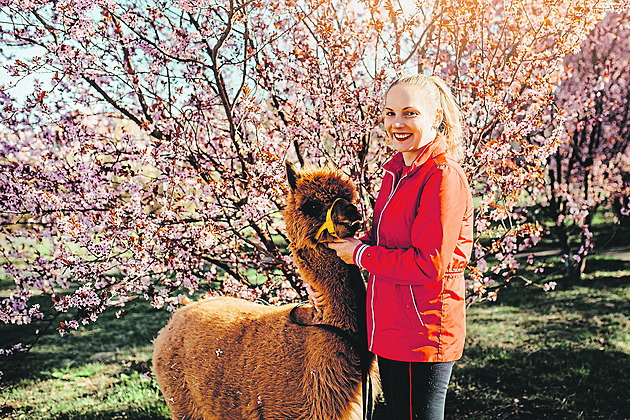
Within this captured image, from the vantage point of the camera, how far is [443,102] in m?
2.00

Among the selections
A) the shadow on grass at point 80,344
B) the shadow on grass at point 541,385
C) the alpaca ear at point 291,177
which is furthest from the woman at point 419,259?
the shadow on grass at point 80,344

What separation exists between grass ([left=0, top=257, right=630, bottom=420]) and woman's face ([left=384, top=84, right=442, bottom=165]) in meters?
2.74

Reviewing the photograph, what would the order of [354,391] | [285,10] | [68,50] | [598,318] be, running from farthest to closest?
[598,318], [285,10], [68,50], [354,391]

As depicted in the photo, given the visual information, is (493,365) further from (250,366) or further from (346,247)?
(346,247)

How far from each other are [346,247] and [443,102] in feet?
2.62

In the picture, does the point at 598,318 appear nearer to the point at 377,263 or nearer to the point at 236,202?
the point at 236,202

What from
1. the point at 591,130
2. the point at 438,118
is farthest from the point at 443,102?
the point at 591,130

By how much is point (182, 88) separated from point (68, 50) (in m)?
0.89

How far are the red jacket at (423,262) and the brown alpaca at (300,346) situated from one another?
0.20 meters

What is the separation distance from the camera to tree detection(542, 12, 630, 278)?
854cm

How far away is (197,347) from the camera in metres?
2.65

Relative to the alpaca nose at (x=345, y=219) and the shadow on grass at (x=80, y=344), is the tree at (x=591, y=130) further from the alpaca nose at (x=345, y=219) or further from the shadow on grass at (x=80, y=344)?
the shadow on grass at (x=80, y=344)

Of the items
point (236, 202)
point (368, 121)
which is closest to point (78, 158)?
point (236, 202)

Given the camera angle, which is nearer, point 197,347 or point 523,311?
point 197,347
